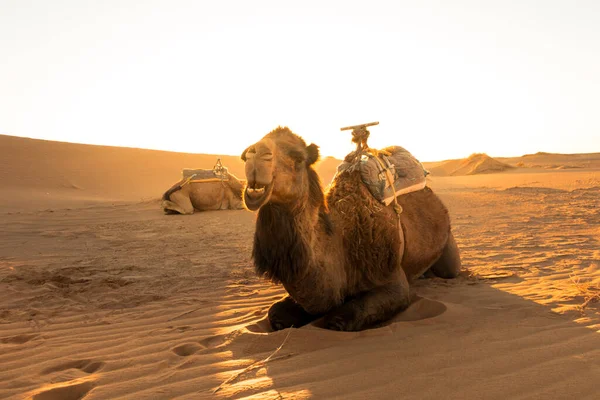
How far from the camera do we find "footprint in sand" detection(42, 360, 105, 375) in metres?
2.91

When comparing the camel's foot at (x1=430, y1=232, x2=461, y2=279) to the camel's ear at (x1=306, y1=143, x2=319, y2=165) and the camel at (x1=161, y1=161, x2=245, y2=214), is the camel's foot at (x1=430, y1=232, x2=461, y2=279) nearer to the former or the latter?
the camel's ear at (x1=306, y1=143, x2=319, y2=165)

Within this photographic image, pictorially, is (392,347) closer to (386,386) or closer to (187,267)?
(386,386)

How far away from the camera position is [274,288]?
5.04 meters

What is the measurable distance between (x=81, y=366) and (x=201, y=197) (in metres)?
10.7

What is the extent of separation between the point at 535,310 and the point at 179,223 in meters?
8.87

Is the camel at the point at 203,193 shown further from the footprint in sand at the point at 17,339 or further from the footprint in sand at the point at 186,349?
the footprint in sand at the point at 186,349

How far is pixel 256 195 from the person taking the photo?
2887 mm

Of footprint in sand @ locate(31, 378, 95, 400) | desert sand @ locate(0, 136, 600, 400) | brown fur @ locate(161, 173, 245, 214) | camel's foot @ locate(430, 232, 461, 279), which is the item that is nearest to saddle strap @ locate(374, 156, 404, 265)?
desert sand @ locate(0, 136, 600, 400)

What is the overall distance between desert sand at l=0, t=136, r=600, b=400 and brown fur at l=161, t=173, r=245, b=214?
→ 4551mm

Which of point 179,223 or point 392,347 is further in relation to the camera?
point 179,223

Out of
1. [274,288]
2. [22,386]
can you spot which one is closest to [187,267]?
[274,288]

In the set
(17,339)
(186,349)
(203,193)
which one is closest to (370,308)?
(186,349)

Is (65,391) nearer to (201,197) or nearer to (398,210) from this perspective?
(398,210)

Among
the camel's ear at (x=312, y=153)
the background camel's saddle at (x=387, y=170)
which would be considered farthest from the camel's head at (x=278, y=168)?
the background camel's saddle at (x=387, y=170)
